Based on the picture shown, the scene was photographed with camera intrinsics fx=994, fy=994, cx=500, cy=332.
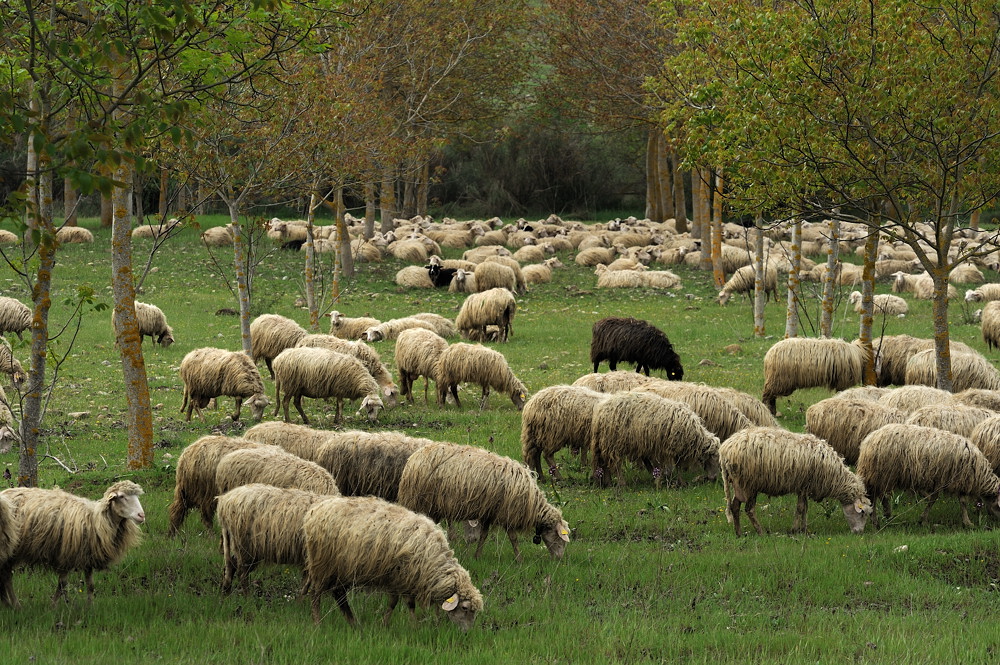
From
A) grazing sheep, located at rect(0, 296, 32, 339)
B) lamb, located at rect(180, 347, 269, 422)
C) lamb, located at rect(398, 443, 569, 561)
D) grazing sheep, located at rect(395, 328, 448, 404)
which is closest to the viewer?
lamb, located at rect(398, 443, 569, 561)

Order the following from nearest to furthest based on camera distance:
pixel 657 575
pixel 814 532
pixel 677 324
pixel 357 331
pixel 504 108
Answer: pixel 657 575 → pixel 814 532 → pixel 357 331 → pixel 677 324 → pixel 504 108

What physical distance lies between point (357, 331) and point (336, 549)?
13794 mm

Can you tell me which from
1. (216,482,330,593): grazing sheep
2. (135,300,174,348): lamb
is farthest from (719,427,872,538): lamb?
(135,300,174,348): lamb

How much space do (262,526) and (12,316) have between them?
14618mm

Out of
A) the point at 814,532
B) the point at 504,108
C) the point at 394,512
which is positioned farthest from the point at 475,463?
the point at 504,108

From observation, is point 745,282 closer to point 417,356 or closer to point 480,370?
point 417,356

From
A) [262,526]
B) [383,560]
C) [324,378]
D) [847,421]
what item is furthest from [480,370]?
[383,560]

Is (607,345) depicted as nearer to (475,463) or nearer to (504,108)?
(475,463)

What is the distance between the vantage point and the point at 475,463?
8430mm

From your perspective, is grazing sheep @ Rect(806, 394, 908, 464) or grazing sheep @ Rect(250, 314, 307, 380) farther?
grazing sheep @ Rect(250, 314, 307, 380)

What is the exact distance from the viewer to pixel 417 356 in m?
15.5

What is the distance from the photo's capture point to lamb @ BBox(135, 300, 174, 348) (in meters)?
19.9

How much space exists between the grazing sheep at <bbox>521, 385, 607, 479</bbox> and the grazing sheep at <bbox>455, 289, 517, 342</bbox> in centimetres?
995

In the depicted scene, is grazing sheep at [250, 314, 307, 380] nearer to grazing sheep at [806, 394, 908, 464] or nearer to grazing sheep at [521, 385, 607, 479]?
grazing sheep at [521, 385, 607, 479]
